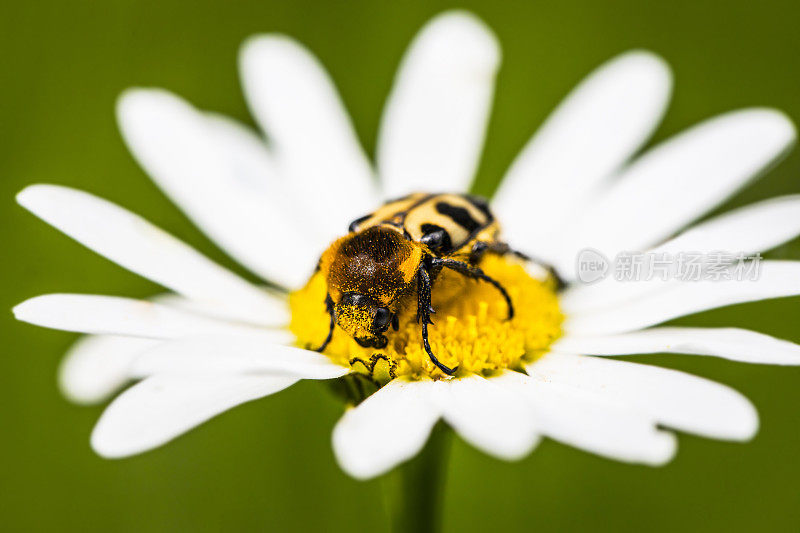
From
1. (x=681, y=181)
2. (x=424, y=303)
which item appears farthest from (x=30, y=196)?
(x=681, y=181)

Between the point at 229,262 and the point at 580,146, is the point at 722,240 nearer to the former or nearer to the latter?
the point at 580,146

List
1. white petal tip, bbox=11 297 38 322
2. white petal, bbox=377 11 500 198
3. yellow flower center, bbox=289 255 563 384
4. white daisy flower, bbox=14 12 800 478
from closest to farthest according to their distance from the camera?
white daisy flower, bbox=14 12 800 478 < white petal tip, bbox=11 297 38 322 < yellow flower center, bbox=289 255 563 384 < white petal, bbox=377 11 500 198

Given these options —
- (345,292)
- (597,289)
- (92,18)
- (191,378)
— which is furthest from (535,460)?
(92,18)

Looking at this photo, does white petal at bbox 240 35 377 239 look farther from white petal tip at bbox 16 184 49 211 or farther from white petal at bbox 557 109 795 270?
white petal tip at bbox 16 184 49 211

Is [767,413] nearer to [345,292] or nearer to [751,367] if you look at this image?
[751,367]

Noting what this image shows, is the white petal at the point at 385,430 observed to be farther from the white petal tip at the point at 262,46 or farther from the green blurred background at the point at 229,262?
the white petal tip at the point at 262,46

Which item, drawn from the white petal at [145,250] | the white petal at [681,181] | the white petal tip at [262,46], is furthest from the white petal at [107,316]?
the white petal tip at [262,46]

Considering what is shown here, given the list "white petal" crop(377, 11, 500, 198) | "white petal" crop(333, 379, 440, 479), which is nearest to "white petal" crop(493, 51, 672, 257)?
"white petal" crop(377, 11, 500, 198)
